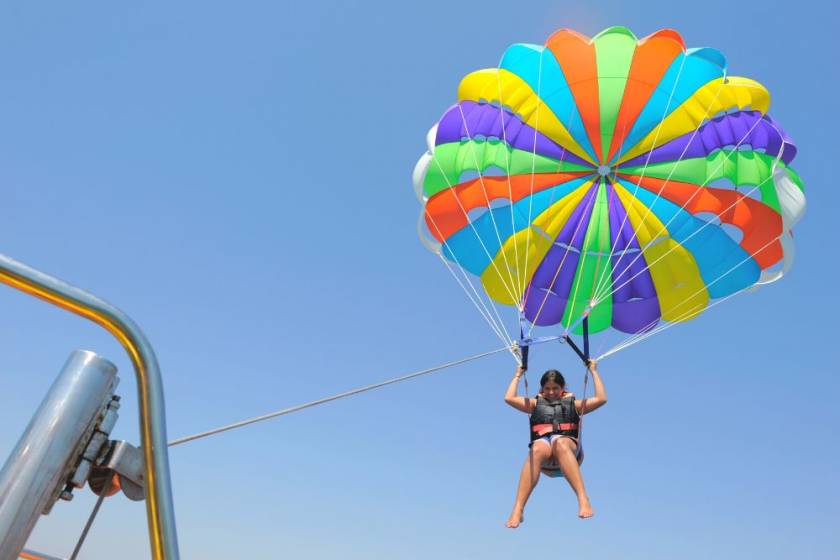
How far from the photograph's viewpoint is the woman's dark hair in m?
5.91

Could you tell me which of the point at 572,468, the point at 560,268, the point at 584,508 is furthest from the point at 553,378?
the point at 560,268

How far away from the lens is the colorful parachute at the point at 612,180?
7297 mm

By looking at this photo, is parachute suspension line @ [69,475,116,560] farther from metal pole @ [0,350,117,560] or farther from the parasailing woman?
the parasailing woman

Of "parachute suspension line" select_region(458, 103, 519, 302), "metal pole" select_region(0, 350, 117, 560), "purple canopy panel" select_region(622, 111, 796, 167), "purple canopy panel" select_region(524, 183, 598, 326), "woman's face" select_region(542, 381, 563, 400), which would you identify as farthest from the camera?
"purple canopy panel" select_region(524, 183, 598, 326)

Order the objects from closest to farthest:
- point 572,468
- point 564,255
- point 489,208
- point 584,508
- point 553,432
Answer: point 584,508 → point 572,468 → point 553,432 → point 489,208 → point 564,255

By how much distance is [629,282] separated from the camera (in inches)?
314

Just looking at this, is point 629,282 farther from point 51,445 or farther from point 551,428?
point 51,445

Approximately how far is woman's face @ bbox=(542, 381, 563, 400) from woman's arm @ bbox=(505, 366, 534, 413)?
16 centimetres

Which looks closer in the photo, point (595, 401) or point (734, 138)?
point (595, 401)

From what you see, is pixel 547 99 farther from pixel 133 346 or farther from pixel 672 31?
pixel 133 346

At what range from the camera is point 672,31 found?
7.37 m

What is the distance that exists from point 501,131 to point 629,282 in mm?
2311

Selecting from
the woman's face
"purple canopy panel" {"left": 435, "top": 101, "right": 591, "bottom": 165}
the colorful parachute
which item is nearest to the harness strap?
the woman's face

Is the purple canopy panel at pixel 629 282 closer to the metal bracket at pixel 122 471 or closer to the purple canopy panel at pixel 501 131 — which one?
the purple canopy panel at pixel 501 131
